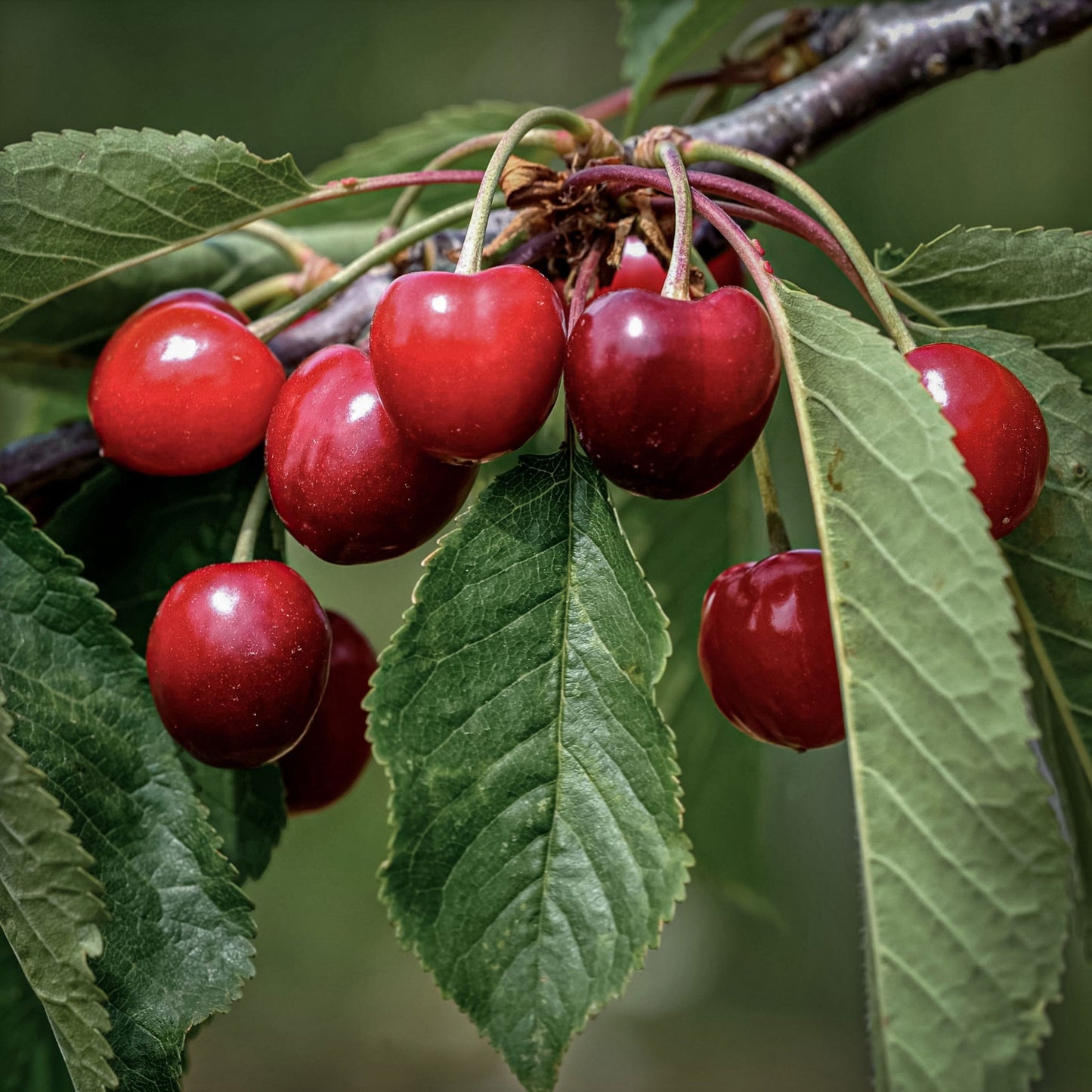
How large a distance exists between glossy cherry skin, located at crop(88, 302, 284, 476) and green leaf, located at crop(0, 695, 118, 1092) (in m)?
0.24

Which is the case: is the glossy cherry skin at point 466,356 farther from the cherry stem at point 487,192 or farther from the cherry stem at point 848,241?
the cherry stem at point 848,241

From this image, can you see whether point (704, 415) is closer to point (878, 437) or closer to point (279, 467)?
point (878, 437)

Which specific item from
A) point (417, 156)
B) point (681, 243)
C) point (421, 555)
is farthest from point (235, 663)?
point (421, 555)

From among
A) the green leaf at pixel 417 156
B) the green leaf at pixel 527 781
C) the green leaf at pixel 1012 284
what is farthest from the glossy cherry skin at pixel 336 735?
the green leaf at pixel 417 156

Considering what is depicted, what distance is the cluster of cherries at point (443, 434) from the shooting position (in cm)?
62

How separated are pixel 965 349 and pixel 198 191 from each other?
538 mm

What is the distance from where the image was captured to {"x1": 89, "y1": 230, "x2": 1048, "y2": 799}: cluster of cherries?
24.4 inches

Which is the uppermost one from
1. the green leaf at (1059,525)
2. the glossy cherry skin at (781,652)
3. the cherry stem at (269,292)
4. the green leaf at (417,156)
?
the green leaf at (417,156)

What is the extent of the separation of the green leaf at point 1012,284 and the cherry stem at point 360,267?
0.34m

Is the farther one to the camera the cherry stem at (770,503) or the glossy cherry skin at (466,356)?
the cherry stem at (770,503)

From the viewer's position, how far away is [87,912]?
2.16ft

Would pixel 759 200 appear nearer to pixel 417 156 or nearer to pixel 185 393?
pixel 185 393

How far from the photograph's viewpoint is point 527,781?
72cm

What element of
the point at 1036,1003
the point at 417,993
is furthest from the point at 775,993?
the point at 1036,1003
